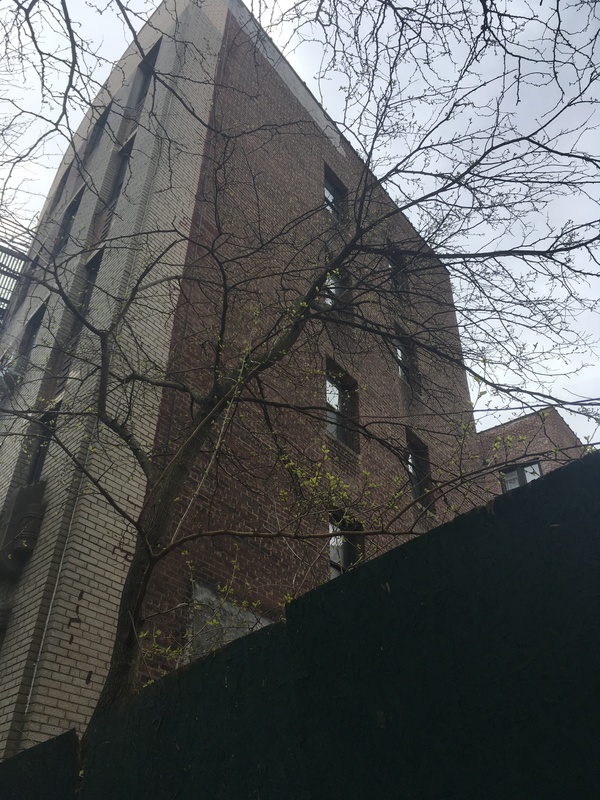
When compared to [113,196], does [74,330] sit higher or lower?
lower

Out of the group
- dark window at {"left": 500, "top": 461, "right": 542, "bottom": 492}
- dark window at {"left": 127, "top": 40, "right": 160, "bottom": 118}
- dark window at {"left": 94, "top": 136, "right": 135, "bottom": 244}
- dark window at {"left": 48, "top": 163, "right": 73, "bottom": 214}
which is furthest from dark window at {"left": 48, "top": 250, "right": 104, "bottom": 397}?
dark window at {"left": 500, "top": 461, "right": 542, "bottom": 492}

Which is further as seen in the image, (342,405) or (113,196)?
(342,405)

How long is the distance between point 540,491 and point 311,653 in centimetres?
119

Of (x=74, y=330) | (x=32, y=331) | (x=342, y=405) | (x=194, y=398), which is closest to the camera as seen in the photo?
(x=194, y=398)

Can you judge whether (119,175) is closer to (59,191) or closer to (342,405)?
(59,191)

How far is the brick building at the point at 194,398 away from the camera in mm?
6137

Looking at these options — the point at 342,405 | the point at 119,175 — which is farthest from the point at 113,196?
the point at 342,405

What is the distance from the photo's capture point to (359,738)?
221 centimetres

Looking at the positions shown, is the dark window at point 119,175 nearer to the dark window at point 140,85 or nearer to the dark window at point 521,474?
the dark window at point 140,85

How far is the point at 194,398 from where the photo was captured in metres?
6.39

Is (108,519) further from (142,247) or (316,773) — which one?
(316,773)

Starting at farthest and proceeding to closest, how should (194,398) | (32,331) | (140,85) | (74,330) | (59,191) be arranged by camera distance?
(59,191) → (140,85) → (32,331) → (74,330) → (194,398)

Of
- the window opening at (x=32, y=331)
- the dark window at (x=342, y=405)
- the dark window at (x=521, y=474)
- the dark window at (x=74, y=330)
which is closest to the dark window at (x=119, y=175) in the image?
the dark window at (x=74, y=330)

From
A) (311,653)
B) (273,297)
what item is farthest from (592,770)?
(273,297)
